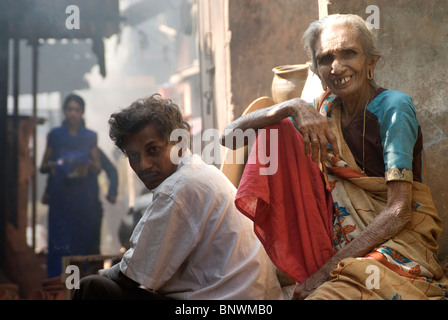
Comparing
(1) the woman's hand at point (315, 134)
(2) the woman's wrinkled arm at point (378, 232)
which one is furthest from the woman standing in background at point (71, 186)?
(2) the woman's wrinkled arm at point (378, 232)

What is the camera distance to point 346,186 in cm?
312

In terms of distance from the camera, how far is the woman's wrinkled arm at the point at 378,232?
2885 millimetres

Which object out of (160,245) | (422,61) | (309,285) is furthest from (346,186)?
(422,61)

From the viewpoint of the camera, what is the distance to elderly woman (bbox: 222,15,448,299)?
2.88 meters

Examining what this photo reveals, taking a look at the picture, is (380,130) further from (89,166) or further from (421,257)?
(89,166)

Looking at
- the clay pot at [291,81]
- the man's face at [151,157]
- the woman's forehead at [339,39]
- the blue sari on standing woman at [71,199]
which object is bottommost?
the blue sari on standing woman at [71,199]

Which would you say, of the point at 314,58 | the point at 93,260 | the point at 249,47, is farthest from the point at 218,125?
the point at 314,58

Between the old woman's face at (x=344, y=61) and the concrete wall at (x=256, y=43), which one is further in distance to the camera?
the concrete wall at (x=256, y=43)

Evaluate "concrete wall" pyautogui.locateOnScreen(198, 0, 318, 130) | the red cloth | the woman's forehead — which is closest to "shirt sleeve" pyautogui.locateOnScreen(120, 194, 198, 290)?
the red cloth

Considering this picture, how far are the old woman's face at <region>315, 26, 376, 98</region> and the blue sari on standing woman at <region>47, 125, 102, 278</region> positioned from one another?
580 cm

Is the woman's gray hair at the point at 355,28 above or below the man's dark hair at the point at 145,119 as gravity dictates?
above

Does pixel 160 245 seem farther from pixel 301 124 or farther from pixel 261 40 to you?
pixel 261 40

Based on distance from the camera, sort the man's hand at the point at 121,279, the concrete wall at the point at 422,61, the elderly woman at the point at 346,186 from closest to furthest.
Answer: the elderly woman at the point at 346,186
the man's hand at the point at 121,279
the concrete wall at the point at 422,61

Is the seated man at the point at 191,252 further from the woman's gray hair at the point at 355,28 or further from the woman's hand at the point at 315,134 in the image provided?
the woman's gray hair at the point at 355,28
